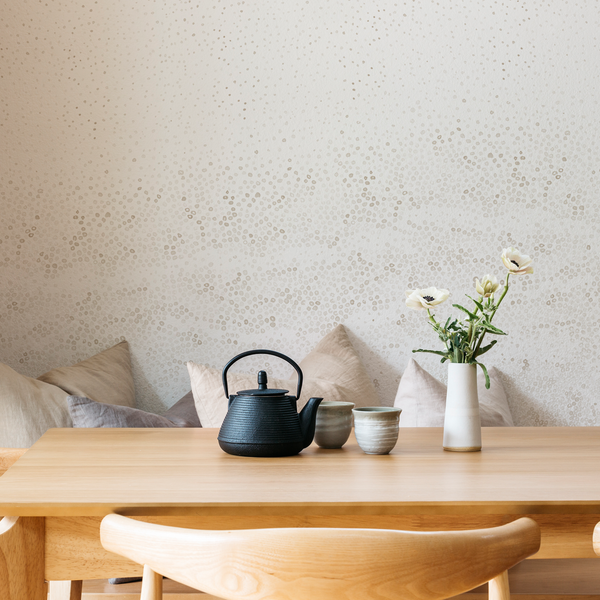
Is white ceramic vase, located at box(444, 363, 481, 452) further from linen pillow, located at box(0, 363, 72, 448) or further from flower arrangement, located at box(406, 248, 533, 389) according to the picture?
linen pillow, located at box(0, 363, 72, 448)

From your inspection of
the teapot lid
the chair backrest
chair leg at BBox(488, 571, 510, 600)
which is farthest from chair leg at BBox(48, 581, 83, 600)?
chair leg at BBox(488, 571, 510, 600)

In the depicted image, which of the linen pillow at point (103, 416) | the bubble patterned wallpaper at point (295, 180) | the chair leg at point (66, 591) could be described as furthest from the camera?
the bubble patterned wallpaper at point (295, 180)

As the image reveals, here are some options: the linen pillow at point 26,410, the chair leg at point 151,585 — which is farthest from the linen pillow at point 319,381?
the chair leg at point 151,585

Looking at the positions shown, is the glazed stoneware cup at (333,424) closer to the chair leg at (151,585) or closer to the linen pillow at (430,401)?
the chair leg at (151,585)

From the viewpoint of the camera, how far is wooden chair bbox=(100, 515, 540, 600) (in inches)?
27.7

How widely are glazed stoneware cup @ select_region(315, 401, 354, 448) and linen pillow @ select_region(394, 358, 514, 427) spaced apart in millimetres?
734

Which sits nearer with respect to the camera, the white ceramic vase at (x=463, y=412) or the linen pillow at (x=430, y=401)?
the white ceramic vase at (x=463, y=412)

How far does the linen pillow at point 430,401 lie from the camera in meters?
2.14

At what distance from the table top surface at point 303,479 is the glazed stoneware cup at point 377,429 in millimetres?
30

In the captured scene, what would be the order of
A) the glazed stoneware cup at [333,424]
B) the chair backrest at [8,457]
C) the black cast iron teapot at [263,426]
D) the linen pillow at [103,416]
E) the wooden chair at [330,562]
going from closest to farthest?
the wooden chair at [330,562]
the black cast iron teapot at [263,426]
the glazed stoneware cup at [333,424]
the chair backrest at [8,457]
the linen pillow at [103,416]

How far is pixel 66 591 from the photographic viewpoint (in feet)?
5.18

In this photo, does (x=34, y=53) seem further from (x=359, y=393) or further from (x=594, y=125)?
(x=594, y=125)

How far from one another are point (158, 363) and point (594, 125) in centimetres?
199

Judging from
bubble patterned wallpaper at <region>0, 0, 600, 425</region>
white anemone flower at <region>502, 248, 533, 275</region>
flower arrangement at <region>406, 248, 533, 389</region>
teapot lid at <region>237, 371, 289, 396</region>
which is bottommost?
teapot lid at <region>237, 371, 289, 396</region>
